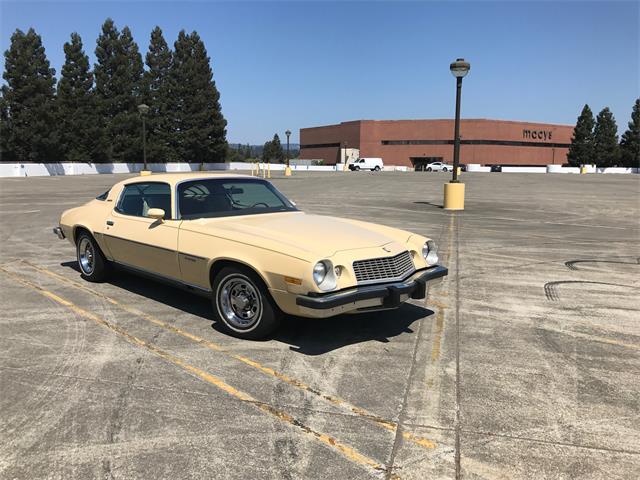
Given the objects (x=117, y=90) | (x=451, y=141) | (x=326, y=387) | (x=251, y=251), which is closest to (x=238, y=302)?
(x=251, y=251)

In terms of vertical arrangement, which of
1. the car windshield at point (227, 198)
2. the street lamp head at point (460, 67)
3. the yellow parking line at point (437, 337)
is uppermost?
the street lamp head at point (460, 67)

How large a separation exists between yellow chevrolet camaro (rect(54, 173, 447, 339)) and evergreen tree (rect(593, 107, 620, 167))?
99465 millimetres

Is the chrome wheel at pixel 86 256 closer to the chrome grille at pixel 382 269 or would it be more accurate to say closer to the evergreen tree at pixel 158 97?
the chrome grille at pixel 382 269

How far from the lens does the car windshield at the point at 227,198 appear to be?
535 cm

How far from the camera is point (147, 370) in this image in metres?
3.96

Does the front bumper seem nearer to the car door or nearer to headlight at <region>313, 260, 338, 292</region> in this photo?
headlight at <region>313, 260, 338, 292</region>

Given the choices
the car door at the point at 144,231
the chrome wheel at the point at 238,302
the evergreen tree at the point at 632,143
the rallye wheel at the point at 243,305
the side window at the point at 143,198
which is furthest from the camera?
the evergreen tree at the point at 632,143

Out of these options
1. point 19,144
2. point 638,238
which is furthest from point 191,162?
point 638,238

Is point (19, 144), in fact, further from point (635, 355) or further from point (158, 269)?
point (635, 355)

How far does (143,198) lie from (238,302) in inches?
82.4

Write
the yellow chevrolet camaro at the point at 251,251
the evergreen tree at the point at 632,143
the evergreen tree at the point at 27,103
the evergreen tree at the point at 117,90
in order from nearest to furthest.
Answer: the yellow chevrolet camaro at the point at 251,251 < the evergreen tree at the point at 27,103 < the evergreen tree at the point at 117,90 < the evergreen tree at the point at 632,143

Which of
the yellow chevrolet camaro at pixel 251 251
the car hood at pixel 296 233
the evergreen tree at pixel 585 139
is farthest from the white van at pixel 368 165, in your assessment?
the car hood at pixel 296 233

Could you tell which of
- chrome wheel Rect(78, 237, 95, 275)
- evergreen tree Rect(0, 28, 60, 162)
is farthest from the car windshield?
evergreen tree Rect(0, 28, 60, 162)

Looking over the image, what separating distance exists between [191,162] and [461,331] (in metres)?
66.1
